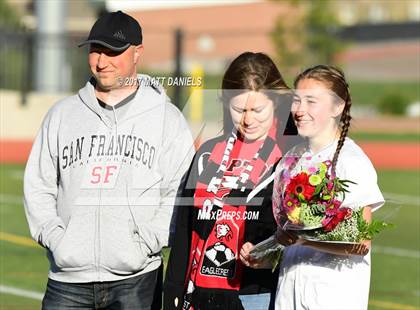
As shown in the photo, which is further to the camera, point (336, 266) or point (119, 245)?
point (119, 245)

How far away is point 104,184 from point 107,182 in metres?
0.02

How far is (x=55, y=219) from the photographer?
18.0 feet

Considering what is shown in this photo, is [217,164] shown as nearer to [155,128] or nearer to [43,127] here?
[155,128]

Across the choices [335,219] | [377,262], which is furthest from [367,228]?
[377,262]

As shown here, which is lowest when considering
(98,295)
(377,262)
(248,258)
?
(377,262)

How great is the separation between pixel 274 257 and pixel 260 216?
0.66 feet

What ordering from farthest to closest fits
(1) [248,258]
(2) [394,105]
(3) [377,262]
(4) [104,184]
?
(2) [394,105] < (3) [377,262] < (4) [104,184] < (1) [248,258]

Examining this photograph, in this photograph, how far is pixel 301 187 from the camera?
4.74 metres

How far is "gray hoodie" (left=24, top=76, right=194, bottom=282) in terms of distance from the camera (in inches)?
214

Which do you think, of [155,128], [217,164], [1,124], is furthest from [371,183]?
[1,124]

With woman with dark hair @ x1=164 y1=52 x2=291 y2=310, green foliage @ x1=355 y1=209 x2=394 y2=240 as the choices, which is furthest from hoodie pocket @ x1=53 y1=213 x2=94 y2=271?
green foliage @ x1=355 y1=209 x2=394 y2=240

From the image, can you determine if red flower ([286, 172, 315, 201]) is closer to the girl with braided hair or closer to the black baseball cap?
the girl with braided hair

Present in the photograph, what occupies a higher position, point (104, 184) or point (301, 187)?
point (301, 187)

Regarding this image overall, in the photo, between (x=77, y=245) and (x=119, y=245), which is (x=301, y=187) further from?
(x=77, y=245)
